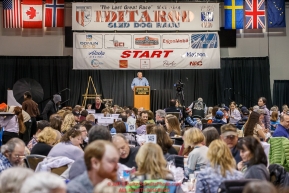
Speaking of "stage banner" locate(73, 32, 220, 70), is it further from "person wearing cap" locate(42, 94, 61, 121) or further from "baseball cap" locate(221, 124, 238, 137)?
"baseball cap" locate(221, 124, 238, 137)

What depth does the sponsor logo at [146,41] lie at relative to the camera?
64.6 feet

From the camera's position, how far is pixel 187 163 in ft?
21.5

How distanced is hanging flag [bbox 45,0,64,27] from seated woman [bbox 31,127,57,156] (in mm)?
13944

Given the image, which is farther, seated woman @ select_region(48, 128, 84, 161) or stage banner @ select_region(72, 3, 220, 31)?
stage banner @ select_region(72, 3, 220, 31)

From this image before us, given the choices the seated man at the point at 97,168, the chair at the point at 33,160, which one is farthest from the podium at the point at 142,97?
the seated man at the point at 97,168

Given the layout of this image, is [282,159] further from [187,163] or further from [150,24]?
[150,24]

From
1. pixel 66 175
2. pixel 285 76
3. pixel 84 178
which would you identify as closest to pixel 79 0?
pixel 285 76

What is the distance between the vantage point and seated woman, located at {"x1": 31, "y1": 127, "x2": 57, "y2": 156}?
7184 millimetres

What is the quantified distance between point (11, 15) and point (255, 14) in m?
9.24

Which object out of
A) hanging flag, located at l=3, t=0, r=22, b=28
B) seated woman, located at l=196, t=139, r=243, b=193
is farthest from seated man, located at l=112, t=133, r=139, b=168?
hanging flag, located at l=3, t=0, r=22, b=28

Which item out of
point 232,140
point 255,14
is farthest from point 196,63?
point 232,140

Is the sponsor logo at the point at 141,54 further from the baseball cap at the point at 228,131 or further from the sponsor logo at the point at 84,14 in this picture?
the baseball cap at the point at 228,131

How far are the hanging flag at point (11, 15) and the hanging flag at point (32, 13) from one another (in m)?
0.19

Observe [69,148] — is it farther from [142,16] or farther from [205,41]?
[205,41]
